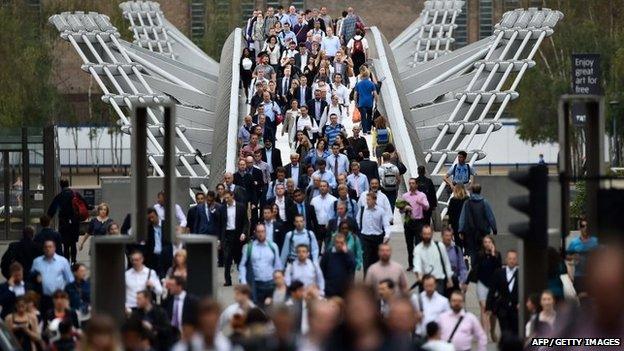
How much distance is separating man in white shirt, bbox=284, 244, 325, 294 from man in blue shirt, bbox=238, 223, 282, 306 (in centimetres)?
103

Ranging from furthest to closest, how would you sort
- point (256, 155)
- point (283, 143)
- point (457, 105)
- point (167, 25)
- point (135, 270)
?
point (167, 25) → point (457, 105) → point (283, 143) → point (256, 155) → point (135, 270)

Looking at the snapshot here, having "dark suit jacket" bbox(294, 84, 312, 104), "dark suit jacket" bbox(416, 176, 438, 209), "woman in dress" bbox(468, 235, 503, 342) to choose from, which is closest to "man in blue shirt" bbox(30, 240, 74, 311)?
"woman in dress" bbox(468, 235, 503, 342)

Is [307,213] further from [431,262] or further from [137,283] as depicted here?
Result: [137,283]

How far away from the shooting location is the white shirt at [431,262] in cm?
2558

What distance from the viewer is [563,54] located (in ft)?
265

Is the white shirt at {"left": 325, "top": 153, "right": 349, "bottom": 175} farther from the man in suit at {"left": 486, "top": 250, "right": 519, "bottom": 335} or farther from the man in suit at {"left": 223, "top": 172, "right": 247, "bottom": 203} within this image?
the man in suit at {"left": 486, "top": 250, "right": 519, "bottom": 335}

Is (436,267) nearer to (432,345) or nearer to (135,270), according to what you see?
(135,270)

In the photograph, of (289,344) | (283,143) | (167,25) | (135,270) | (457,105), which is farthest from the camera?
(167,25)

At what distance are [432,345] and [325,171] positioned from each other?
12.9 m

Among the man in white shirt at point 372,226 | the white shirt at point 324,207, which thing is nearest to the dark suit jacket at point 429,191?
the white shirt at point 324,207

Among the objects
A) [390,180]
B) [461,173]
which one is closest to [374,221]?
[390,180]

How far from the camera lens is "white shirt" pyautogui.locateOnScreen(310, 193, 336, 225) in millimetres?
30250

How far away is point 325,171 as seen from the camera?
32.5 metres

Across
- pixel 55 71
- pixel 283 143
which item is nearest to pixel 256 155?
pixel 283 143
